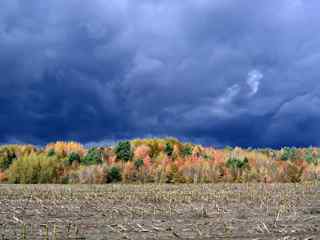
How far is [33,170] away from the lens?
40281 millimetres

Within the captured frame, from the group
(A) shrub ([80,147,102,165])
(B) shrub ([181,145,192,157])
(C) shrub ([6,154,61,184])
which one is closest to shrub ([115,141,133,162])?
(A) shrub ([80,147,102,165])

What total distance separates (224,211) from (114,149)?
1114 inches

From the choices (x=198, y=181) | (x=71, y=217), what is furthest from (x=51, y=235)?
(x=198, y=181)

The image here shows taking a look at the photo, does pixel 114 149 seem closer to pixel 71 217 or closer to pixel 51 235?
pixel 71 217

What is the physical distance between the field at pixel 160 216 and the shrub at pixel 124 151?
65.6 ft

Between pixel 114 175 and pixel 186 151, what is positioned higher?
pixel 186 151

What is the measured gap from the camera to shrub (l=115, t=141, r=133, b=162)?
43312 millimetres

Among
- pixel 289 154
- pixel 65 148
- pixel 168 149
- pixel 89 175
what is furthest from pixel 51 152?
pixel 289 154

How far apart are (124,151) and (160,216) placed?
28110 millimetres

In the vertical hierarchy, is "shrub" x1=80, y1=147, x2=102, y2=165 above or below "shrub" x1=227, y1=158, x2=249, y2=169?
above

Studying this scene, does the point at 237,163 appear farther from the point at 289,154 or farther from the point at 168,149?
the point at 289,154

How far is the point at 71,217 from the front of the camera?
Result: 15.6 meters

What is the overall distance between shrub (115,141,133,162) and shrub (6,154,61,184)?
508 centimetres

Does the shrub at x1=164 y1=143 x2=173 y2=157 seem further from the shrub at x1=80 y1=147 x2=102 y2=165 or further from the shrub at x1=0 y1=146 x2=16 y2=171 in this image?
the shrub at x1=0 y1=146 x2=16 y2=171
